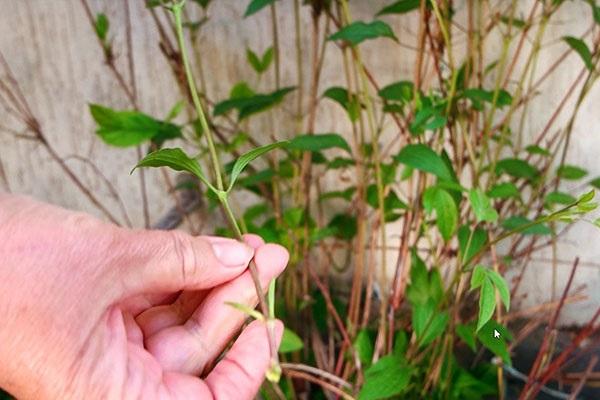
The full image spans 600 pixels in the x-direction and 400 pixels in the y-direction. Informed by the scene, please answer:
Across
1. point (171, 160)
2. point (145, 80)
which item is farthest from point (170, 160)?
point (145, 80)

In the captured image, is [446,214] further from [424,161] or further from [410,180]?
[410,180]

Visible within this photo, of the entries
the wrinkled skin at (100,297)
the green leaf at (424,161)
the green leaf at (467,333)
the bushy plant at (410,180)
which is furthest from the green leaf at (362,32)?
the green leaf at (467,333)

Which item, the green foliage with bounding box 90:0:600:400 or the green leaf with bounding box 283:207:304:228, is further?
the green leaf with bounding box 283:207:304:228

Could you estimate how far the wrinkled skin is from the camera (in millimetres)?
419

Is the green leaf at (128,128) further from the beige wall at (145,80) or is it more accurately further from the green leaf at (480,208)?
the green leaf at (480,208)

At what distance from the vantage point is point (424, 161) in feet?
1.87

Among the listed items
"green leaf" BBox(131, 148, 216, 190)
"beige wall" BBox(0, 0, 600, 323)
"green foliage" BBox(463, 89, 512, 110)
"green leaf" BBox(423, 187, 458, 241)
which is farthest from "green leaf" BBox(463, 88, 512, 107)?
"green leaf" BBox(131, 148, 216, 190)

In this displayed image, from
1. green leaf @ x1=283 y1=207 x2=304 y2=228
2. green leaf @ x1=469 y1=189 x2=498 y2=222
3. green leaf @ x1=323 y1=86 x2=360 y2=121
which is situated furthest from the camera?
green leaf @ x1=283 y1=207 x2=304 y2=228

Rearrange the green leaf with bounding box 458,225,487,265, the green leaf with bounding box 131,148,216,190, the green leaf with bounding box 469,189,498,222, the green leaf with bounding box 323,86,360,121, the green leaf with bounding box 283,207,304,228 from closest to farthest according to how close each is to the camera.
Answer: the green leaf with bounding box 131,148,216,190, the green leaf with bounding box 469,189,498,222, the green leaf with bounding box 458,225,487,265, the green leaf with bounding box 323,86,360,121, the green leaf with bounding box 283,207,304,228

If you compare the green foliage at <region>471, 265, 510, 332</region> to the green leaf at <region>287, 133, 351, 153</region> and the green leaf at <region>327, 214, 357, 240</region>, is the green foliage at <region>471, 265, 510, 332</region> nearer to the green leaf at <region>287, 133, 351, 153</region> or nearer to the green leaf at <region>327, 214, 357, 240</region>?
the green leaf at <region>287, 133, 351, 153</region>

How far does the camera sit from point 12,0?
40.6 inches

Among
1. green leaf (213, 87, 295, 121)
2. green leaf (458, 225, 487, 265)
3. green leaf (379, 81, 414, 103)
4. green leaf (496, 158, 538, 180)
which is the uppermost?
green leaf (379, 81, 414, 103)

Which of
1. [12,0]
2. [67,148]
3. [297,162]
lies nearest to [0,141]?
[67,148]

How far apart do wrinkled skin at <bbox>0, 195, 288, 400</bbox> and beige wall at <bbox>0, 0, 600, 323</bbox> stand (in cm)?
50
